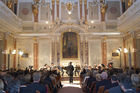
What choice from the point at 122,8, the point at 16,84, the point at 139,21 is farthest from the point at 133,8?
the point at 16,84

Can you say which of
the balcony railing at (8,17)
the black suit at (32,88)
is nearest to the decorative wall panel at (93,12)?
the balcony railing at (8,17)

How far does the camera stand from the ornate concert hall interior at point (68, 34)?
70.6 ft

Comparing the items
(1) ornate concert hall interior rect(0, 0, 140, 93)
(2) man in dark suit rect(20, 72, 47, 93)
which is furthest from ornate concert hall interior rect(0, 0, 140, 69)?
(2) man in dark suit rect(20, 72, 47, 93)

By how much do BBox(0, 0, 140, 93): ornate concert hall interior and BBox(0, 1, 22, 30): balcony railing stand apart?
842 mm

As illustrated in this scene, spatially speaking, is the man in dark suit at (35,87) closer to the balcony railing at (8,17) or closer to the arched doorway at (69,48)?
the balcony railing at (8,17)

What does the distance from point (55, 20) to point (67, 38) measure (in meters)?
2.78

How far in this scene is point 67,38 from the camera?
72.2 ft

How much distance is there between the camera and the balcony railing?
15055 mm

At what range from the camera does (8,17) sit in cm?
1655

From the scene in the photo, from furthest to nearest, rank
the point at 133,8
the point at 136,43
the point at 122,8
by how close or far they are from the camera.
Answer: the point at 122,8 → the point at 136,43 → the point at 133,8

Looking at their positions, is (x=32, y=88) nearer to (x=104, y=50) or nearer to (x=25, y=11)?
(x=104, y=50)

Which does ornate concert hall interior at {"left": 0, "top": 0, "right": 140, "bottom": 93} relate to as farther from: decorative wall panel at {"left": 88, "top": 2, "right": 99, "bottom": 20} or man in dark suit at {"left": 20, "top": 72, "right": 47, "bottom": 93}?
man in dark suit at {"left": 20, "top": 72, "right": 47, "bottom": 93}

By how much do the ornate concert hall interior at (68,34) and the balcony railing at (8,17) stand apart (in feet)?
2.76

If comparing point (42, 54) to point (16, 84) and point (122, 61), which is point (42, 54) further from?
point (16, 84)
